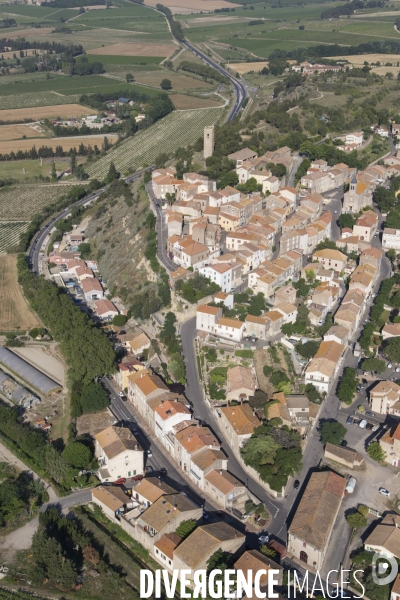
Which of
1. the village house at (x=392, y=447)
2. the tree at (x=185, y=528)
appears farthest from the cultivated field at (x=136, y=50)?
the tree at (x=185, y=528)

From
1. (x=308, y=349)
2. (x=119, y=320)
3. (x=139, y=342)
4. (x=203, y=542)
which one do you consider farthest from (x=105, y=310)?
→ (x=203, y=542)

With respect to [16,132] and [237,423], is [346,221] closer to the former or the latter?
[237,423]

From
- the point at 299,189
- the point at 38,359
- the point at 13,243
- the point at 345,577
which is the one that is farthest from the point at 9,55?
the point at 345,577

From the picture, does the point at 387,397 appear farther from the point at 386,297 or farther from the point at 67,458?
the point at 67,458

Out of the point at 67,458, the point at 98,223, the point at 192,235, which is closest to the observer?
the point at 67,458

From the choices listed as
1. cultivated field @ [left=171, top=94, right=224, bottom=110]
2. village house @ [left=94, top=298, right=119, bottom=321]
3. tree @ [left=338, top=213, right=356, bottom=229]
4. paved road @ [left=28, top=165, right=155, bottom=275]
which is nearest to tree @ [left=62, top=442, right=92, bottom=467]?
village house @ [left=94, top=298, right=119, bottom=321]

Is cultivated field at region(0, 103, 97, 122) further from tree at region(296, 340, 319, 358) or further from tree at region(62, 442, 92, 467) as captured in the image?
tree at region(62, 442, 92, 467)

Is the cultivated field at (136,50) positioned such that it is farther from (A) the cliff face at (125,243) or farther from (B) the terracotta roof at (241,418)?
(B) the terracotta roof at (241,418)
